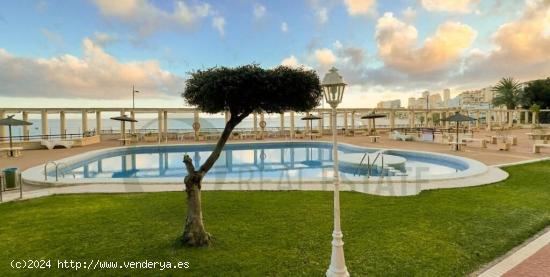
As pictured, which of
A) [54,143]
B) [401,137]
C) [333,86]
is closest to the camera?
[333,86]

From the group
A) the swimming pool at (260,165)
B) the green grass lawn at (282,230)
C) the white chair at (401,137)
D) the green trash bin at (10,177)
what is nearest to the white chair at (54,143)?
the swimming pool at (260,165)

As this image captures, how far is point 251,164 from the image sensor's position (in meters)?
14.3

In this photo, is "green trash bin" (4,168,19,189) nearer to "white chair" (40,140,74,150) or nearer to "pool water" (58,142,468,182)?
"pool water" (58,142,468,182)

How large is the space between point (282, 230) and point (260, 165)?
9304 millimetres

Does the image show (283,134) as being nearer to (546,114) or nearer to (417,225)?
(417,225)

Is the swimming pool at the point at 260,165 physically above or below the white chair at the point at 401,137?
below

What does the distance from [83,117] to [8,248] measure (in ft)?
68.3

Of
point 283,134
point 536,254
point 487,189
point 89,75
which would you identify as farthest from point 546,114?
point 89,75

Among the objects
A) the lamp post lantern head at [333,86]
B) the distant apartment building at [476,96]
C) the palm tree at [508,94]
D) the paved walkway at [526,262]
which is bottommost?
the paved walkway at [526,262]

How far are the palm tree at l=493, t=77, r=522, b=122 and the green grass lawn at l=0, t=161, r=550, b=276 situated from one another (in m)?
46.5

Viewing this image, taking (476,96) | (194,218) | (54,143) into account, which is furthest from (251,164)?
(476,96)

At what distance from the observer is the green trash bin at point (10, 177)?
7.34 metres

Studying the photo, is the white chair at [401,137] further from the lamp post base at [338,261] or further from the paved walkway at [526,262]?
the lamp post base at [338,261]

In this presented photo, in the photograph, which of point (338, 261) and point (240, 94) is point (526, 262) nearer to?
point (338, 261)
